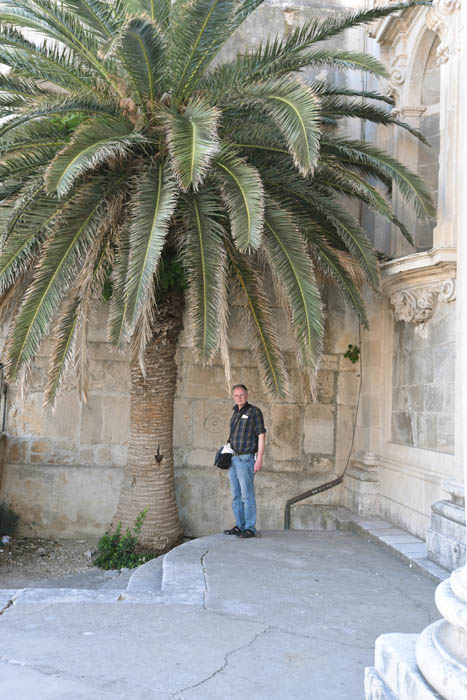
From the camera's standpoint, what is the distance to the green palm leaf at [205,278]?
6.43 metres

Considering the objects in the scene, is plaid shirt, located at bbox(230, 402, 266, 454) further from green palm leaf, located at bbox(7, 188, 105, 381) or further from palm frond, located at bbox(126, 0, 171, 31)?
palm frond, located at bbox(126, 0, 171, 31)

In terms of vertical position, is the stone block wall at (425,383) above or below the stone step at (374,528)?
above

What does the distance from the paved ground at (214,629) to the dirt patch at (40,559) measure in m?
2.13

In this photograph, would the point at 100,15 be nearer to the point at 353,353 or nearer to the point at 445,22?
the point at 445,22

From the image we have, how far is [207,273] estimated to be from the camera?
255 inches

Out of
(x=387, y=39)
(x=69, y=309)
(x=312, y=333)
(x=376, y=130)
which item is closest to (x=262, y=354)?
(x=312, y=333)

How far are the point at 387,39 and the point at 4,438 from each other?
748 cm

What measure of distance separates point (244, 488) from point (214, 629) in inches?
116

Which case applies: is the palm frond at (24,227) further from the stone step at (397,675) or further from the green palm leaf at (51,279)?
the stone step at (397,675)

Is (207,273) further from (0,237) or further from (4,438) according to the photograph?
(4,438)

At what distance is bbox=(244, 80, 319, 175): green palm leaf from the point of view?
5.54m

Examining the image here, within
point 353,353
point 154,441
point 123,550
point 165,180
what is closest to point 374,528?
point 353,353

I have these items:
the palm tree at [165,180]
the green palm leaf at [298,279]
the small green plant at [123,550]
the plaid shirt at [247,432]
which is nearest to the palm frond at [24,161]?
the palm tree at [165,180]

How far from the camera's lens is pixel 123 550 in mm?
7719
